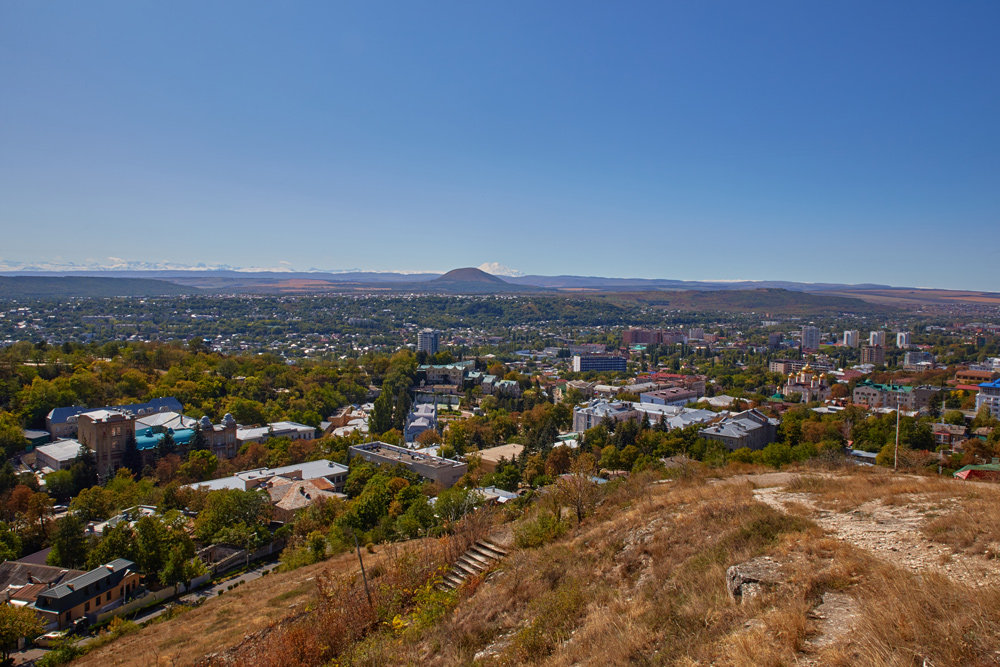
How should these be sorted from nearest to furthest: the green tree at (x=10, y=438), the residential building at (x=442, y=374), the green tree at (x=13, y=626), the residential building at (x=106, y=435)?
1. the green tree at (x=13, y=626)
2. the residential building at (x=106, y=435)
3. the green tree at (x=10, y=438)
4. the residential building at (x=442, y=374)

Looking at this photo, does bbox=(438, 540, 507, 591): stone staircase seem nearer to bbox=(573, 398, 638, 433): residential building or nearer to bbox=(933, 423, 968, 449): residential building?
bbox=(573, 398, 638, 433): residential building

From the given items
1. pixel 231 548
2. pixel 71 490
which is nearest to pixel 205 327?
pixel 71 490

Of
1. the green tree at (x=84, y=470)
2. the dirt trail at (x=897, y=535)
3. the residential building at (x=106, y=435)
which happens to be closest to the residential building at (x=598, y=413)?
the residential building at (x=106, y=435)

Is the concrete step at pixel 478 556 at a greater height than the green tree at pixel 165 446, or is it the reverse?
the concrete step at pixel 478 556

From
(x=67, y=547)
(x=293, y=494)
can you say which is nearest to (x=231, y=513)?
(x=293, y=494)

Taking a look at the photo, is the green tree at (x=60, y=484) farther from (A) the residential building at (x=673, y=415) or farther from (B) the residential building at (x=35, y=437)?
(A) the residential building at (x=673, y=415)

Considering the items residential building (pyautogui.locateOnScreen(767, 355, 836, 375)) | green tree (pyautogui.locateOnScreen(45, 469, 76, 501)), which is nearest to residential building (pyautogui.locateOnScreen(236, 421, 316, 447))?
green tree (pyautogui.locateOnScreen(45, 469, 76, 501))
